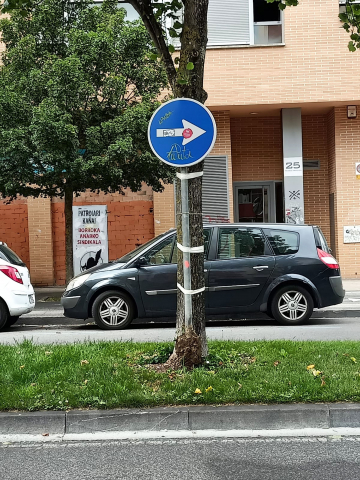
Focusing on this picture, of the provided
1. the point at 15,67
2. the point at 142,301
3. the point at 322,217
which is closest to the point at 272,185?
the point at 322,217

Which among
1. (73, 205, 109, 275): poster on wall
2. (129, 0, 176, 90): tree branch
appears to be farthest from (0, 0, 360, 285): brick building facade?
(129, 0, 176, 90): tree branch

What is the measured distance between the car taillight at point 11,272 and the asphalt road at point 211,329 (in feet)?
2.94

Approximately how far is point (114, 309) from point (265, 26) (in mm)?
10230

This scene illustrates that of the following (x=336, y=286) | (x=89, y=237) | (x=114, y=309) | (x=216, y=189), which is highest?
(x=216, y=189)

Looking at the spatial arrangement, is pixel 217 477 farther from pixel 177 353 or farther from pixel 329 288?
pixel 329 288

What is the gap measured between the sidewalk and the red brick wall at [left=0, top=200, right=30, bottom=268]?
42.8 ft

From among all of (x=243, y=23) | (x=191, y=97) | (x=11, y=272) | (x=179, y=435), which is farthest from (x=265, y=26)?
(x=179, y=435)

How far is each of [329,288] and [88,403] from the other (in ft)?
19.0

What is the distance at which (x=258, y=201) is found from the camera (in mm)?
18625

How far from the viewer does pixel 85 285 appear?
32.3 feet

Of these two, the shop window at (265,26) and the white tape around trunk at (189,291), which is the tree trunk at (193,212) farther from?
the shop window at (265,26)

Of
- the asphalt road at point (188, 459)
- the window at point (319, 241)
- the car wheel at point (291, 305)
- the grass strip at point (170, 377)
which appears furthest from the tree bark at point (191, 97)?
the window at point (319, 241)

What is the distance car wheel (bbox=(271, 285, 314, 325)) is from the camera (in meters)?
9.88

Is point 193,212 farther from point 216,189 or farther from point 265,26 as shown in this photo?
point 265,26
